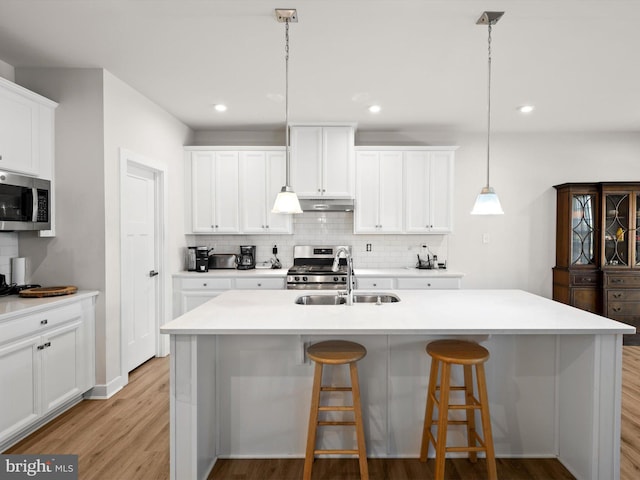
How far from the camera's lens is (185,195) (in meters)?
4.62

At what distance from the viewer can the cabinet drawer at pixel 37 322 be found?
87.7 inches

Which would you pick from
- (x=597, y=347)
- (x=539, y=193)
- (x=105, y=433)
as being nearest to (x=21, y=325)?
(x=105, y=433)

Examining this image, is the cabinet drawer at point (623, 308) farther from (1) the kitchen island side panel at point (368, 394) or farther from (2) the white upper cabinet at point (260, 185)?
(2) the white upper cabinet at point (260, 185)

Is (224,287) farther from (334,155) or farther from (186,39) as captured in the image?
(186,39)

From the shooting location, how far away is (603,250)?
4.45 m

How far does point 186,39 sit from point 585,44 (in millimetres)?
2756

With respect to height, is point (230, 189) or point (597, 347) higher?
point (230, 189)

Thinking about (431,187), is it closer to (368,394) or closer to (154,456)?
(368,394)

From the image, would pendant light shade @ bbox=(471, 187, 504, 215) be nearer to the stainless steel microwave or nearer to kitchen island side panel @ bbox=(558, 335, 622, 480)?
kitchen island side panel @ bbox=(558, 335, 622, 480)

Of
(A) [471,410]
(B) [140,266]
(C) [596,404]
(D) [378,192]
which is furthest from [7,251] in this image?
(C) [596,404]

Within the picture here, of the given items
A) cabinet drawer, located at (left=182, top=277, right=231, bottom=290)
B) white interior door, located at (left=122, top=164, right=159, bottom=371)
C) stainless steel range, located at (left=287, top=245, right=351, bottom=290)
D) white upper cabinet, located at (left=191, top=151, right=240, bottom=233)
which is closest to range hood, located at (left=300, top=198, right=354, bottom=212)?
stainless steel range, located at (left=287, top=245, right=351, bottom=290)

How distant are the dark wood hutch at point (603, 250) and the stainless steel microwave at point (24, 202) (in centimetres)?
538

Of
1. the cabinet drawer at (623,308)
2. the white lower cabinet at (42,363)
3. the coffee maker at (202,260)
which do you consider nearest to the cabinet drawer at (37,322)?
the white lower cabinet at (42,363)

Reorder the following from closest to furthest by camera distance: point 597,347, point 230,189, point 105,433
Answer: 1. point 597,347
2. point 105,433
3. point 230,189
